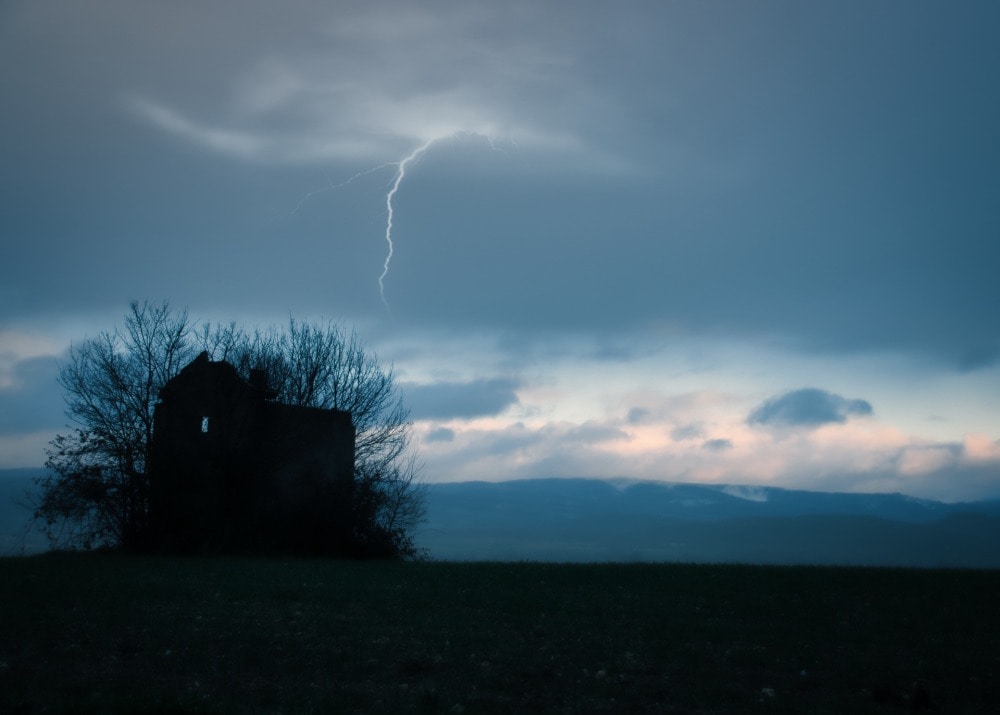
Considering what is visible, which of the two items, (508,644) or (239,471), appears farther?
(239,471)

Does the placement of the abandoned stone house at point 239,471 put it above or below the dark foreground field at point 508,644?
above

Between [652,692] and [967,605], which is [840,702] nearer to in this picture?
[652,692]

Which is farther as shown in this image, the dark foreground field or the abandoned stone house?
the abandoned stone house

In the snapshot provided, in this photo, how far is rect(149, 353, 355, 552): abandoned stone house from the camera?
4366cm

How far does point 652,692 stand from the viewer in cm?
1337

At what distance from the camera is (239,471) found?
4491 centimetres

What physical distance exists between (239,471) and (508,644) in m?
31.7

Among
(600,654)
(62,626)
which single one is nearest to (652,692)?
(600,654)

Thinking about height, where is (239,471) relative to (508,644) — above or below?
above

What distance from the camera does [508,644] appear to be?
16.3m

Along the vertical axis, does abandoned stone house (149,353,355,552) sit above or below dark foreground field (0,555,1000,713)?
above

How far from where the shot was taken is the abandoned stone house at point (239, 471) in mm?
43656

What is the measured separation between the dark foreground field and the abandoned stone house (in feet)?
59.7

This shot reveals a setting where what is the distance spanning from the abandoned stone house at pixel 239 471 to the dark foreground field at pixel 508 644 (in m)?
18.2
